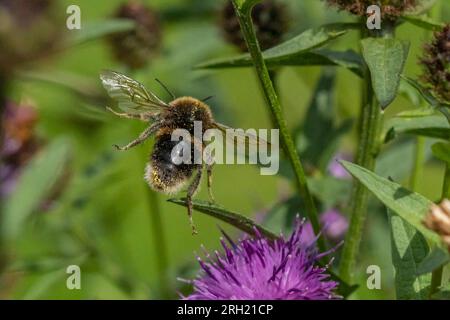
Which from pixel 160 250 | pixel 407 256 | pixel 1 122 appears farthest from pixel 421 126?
pixel 1 122

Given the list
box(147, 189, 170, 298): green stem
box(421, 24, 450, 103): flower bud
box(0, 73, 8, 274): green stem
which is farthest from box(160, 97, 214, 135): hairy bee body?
box(0, 73, 8, 274): green stem

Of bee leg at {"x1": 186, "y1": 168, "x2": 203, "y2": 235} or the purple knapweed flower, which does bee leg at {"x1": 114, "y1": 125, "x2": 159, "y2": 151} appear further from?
the purple knapweed flower

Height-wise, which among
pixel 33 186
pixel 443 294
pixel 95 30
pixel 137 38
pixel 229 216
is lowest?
pixel 443 294

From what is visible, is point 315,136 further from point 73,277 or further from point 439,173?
point 439,173

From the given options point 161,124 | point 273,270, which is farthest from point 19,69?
point 273,270

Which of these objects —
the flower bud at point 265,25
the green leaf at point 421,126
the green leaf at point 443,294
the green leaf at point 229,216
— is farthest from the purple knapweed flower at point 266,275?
the flower bud at point 265,25

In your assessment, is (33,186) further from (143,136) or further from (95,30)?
(143,136)

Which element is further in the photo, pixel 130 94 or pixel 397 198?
pixel 130 94
